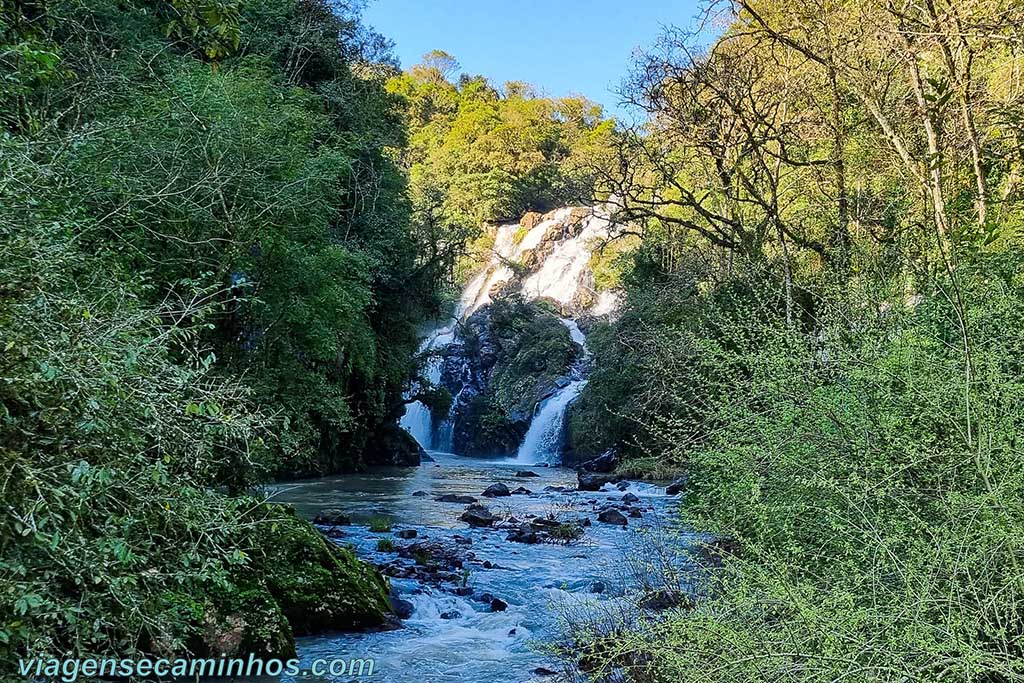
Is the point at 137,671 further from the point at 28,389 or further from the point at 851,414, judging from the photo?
the point at 851,414

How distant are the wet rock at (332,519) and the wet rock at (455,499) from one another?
9.52 feet

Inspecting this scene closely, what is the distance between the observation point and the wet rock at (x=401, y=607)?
302 inches

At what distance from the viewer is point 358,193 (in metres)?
17.1

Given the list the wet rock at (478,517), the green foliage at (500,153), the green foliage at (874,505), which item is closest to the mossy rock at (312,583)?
the green foliage at (874,505)

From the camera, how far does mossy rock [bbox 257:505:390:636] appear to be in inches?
270

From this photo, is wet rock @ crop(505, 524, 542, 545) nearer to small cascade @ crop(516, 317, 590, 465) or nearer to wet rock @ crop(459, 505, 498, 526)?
wet rock @ crop(459, 505, 498, 526)

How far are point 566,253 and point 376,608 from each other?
31.0 metres

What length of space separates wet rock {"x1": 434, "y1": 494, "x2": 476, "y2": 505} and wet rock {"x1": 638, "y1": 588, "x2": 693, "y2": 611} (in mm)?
9802

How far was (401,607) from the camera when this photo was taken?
7781 millimetres

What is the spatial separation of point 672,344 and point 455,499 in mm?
8236

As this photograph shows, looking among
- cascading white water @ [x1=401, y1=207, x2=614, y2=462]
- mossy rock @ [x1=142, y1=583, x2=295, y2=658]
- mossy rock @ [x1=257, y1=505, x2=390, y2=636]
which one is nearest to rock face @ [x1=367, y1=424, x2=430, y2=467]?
cascading white water @ [x1=401, y1=207, x2=614, y2=462]

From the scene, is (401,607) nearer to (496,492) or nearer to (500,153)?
(496,492)

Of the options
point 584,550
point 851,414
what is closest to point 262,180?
point 584,550

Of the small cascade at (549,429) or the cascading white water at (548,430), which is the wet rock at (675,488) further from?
the cascading white water at (548,430)
